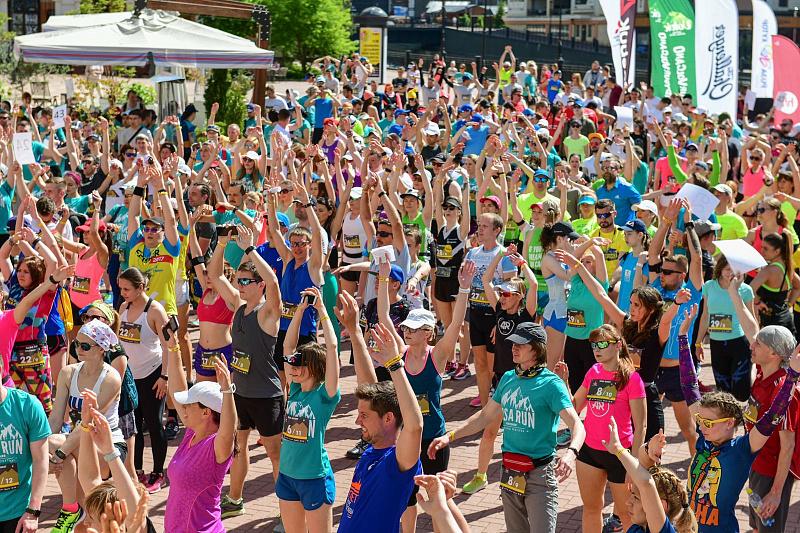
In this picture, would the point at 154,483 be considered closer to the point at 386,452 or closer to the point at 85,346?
the point at 85,346

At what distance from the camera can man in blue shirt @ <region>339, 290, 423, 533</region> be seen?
5312 mm

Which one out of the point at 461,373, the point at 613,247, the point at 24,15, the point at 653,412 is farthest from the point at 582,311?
the point at 24,15

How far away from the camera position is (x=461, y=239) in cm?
1101

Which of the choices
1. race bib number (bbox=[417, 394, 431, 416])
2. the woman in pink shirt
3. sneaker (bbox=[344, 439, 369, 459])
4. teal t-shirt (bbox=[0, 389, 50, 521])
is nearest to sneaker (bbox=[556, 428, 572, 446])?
sneaker (bbox=[344, 439, 369, 459])

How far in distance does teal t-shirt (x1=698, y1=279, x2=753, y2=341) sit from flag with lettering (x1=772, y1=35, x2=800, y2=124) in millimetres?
14473

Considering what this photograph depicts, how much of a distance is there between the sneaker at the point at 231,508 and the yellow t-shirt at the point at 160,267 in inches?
87.6

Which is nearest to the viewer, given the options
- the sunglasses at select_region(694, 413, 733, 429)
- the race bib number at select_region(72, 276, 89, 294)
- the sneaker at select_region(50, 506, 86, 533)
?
the sneaker at select_region(50, 506, 86, 533)

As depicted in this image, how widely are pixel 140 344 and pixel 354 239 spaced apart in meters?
4.01

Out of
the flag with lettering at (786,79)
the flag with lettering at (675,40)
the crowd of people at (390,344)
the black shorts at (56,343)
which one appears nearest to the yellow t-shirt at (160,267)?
the crowd of people at (390,344)

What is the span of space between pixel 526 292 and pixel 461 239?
215 centimetres

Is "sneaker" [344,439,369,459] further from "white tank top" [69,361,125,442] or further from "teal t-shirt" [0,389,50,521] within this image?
"teal t-shirt" [0,389,50,521]

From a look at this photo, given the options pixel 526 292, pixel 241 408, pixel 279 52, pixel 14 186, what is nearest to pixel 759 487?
pixel 526 292

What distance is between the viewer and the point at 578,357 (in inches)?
349

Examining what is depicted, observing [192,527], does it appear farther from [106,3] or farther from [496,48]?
[496,48]
